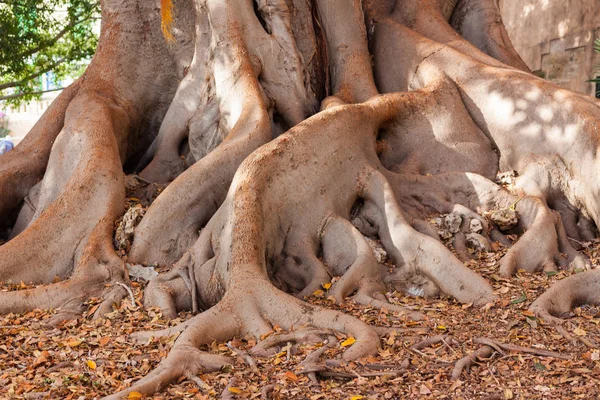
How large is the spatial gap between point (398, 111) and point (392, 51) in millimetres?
1247

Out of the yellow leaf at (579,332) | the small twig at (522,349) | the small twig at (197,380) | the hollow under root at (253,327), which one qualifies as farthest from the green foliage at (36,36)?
the yellow leaf at (579,332)

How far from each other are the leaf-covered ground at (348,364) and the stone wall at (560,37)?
37.8 ft

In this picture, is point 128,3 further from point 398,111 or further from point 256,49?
point 398,111

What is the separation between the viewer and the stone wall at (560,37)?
16188 millimetres

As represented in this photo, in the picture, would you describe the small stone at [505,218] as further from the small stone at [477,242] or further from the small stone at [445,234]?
the small stone at [445,234]

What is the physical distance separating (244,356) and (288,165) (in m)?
2.09

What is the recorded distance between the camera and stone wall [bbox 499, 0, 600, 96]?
A: 1619cm

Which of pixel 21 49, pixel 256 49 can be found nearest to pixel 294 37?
pixel 256 49

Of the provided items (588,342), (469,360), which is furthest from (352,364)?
(588,342)

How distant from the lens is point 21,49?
1305 cm

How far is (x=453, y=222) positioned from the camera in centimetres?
652

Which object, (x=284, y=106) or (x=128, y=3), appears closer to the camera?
(x=284, y=106)

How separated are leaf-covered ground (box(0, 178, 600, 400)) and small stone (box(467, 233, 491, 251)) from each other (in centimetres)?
83

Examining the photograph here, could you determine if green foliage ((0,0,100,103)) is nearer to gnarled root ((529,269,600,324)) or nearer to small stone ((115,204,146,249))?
small stone ((115,204,146,249))
